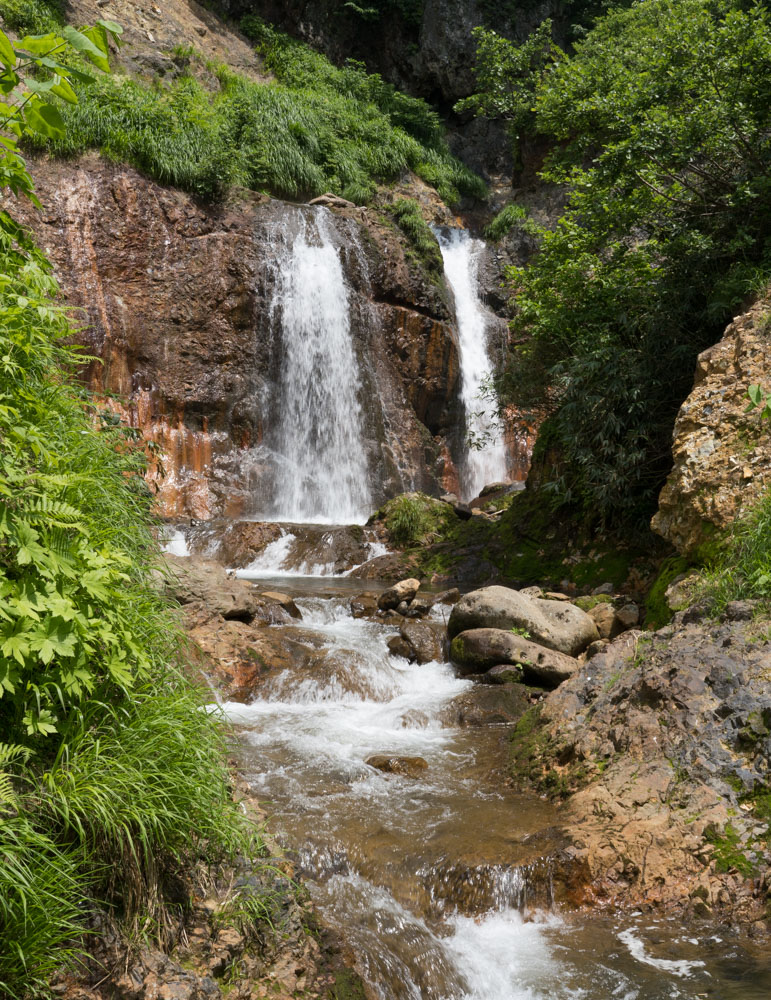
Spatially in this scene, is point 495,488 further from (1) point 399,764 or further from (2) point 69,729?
(2) point 69,729

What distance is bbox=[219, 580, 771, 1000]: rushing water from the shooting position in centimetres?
307

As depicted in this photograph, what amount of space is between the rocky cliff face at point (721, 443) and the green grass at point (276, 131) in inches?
513

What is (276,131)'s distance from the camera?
1964 cm

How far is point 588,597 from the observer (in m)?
8.59

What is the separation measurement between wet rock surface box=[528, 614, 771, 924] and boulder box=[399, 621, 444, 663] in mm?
2755

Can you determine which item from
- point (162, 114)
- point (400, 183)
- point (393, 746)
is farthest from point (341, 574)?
point (400, 183)

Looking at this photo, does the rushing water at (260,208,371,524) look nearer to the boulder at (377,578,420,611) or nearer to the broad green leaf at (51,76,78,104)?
the boulder at (377,578,420,611)

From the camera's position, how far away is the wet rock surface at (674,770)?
11.6ft

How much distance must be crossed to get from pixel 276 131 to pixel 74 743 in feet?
66.8

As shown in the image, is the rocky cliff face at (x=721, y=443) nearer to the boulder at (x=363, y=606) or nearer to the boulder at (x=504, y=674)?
the boulder at (x=504, y=674)

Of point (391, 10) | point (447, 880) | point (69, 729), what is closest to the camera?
point (69, 729)

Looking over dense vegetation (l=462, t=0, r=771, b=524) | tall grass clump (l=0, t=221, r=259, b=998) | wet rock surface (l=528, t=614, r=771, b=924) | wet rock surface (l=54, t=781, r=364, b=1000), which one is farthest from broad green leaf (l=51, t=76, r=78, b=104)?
dense vegetation (l=462, t=0, r=771, b=524)

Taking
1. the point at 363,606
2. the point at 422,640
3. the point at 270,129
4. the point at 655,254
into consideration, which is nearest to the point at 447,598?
the point at 363,606

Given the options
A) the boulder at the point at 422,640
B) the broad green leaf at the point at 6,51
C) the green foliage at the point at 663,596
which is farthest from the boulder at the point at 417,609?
the broad green leaf at the point at 6,51
